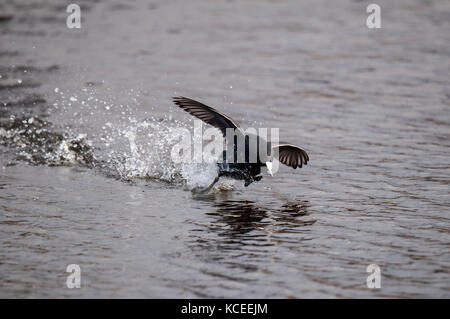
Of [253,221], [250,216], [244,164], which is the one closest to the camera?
[253,221]

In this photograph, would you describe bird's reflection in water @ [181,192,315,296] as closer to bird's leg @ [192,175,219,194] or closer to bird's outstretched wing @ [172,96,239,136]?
bird's leg @ [192,175,219,194]

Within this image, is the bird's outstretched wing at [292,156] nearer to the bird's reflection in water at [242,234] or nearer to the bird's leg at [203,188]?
the bird's reflection in water at [242,234]

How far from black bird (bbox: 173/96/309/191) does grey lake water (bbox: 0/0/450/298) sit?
278 mm

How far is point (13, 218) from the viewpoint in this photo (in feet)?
21.4

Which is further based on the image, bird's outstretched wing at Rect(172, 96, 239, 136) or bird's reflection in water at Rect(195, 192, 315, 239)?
bird's outstretched wing at Rect(172, 96, 239, 136)

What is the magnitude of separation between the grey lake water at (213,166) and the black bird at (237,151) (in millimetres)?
278

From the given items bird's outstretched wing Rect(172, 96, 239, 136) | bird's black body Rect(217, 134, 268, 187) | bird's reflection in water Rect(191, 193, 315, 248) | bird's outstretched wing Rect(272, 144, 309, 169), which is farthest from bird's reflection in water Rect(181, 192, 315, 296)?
bird's outstretched wing Rect(172, 96, 239, 136)

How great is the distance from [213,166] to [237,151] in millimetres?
437

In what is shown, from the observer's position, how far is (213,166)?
7469 millimetres

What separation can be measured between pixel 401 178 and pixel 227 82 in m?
4.69

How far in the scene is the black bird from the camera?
693 cm

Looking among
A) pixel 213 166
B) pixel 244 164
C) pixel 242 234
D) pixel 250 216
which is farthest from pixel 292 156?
pixel 242 234

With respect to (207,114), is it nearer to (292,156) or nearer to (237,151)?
(237,151)
